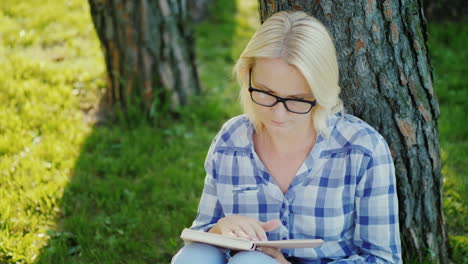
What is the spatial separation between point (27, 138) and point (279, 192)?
2.39m

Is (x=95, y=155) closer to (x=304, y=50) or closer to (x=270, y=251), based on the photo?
(x=270, y=251)

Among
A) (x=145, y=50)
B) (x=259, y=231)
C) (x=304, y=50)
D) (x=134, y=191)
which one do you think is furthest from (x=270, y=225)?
(x=145, y=50)

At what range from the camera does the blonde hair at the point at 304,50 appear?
1.93m

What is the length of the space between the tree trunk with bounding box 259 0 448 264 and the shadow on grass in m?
1.32

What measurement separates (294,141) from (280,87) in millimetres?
343

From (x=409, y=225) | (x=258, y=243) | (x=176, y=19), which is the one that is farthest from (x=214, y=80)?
(x=258, y=243)

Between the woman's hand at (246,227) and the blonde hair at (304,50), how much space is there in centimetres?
49

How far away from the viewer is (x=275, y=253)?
2.23 meters

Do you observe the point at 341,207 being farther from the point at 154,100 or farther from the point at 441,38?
the point at 441,38

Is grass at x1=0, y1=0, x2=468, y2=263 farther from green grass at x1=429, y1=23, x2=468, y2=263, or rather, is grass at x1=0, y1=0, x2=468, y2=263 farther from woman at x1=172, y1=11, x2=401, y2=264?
woman at x1=172, y1=11, x2=401, y2=264

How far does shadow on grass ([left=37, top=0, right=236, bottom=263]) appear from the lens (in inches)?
121

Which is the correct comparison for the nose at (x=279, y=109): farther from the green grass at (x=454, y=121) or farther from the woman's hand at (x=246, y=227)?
the green grass at (x=454, y=121)

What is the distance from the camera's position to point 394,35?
7.58 ft

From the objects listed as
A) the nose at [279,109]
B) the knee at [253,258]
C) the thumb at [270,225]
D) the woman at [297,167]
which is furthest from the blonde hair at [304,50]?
the knee at [253,258]
